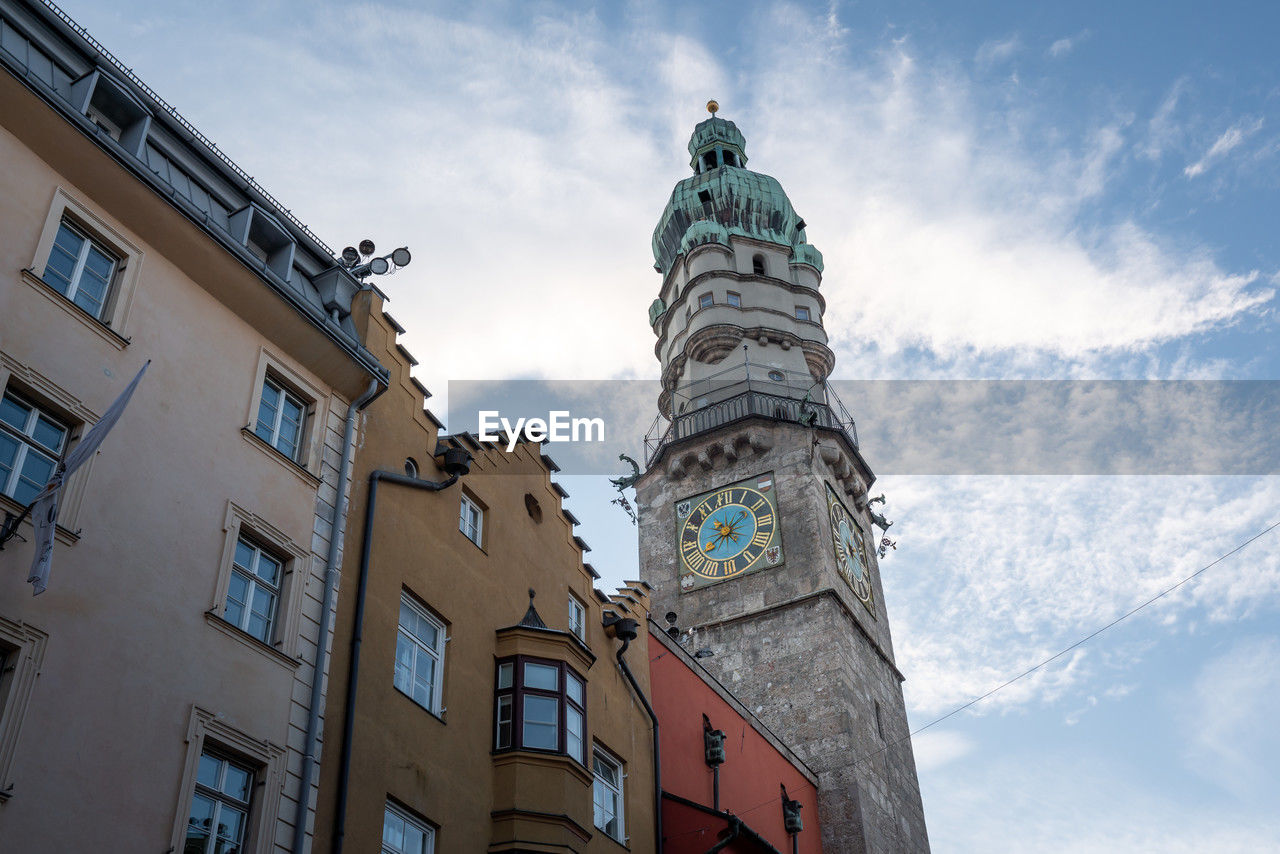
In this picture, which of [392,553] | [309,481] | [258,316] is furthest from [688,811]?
[258,316]

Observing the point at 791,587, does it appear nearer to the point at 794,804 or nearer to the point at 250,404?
the point at 794,804

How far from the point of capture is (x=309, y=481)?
15352 mm

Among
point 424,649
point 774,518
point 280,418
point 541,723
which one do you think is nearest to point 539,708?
point 541,723

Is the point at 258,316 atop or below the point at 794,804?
atop

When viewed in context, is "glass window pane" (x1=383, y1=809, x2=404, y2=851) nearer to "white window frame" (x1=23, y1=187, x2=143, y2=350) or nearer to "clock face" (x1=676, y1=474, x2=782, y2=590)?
"white window frame" (x1=23, y1=187, x2=143, y2=350)

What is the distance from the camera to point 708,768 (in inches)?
949

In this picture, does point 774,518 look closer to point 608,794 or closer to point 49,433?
point 608,794

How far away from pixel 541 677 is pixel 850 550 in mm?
21097

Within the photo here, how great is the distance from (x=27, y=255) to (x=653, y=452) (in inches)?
1138

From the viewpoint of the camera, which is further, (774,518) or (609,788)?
(774,518)

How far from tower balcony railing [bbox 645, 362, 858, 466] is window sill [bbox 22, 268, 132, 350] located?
87.3 ft

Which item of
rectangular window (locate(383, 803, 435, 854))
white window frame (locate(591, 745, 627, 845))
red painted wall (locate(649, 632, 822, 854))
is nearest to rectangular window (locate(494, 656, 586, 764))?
white window frame (locate(591, 745, 627, 845))

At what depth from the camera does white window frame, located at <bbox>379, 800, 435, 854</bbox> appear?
1418 centimetres

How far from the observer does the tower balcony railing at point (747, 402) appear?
39406mm
